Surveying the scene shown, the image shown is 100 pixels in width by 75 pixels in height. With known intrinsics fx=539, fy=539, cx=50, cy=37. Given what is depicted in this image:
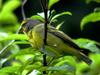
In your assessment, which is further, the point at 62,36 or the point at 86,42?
the point at 62,36

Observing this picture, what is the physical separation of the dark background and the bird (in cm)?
546

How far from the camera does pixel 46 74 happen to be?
2.56 m

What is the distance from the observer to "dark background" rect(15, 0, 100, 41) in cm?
888

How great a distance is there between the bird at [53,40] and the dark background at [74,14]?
5.46 metres

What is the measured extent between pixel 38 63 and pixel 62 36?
0.41 meters

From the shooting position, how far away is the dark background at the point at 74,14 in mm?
8883

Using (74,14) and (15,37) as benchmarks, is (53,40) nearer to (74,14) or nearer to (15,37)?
(15,37)

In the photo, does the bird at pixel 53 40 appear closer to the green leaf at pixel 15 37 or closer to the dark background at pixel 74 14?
the green leaf at pixel 15 37

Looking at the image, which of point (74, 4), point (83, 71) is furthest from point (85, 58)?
point (74, 4)

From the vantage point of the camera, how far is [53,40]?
298 centimetres

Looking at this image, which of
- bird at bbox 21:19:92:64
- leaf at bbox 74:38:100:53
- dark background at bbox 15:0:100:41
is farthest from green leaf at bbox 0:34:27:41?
dark background at bbox 15:0:100:41

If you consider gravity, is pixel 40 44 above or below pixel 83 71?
above

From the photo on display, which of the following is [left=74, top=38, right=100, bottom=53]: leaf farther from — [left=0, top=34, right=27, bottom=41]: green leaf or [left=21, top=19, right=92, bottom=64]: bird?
[left=0, top=34, right=27, bottom=41]: green leaf

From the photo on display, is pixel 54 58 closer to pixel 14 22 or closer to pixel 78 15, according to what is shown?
pixel 14 22
